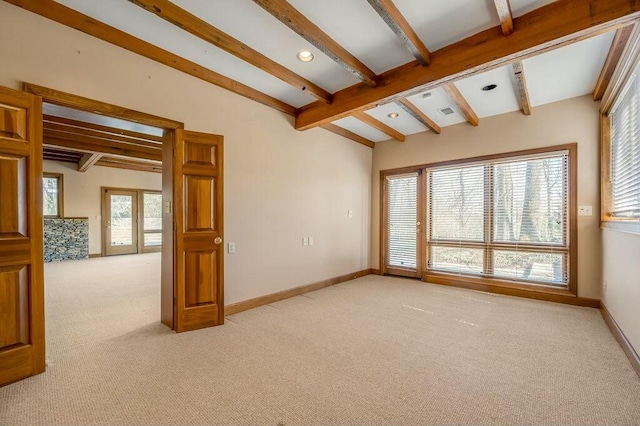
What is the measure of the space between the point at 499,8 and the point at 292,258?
3.54 metres

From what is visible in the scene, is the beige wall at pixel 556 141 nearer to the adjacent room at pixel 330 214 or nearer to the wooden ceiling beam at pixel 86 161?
the adjacent room at pixel 330 214

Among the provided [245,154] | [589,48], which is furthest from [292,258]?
[589,48]

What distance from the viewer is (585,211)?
12.5 feet

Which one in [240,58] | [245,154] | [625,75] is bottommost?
[245,154]

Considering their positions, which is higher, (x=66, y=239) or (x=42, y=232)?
(x=42, y=232)

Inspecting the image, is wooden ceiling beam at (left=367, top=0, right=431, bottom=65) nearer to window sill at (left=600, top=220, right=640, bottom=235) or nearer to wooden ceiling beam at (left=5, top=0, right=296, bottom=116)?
wooden ceiling beam at (left=5, top=0, right=296, bottom=116)

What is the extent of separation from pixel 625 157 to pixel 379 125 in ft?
9.67

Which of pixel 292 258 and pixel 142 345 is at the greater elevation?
pixel 292 258

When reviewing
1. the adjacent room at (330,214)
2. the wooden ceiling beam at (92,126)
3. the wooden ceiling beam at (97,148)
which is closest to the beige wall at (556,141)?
the adjacent room at (330,214)

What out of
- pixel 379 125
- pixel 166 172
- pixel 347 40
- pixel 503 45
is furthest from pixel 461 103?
pixel 166 172

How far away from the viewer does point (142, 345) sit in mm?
2613

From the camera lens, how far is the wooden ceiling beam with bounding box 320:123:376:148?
191 inches

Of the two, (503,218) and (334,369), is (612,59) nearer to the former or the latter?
(503,218)

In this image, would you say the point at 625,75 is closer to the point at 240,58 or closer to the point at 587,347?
the point at 587,347
